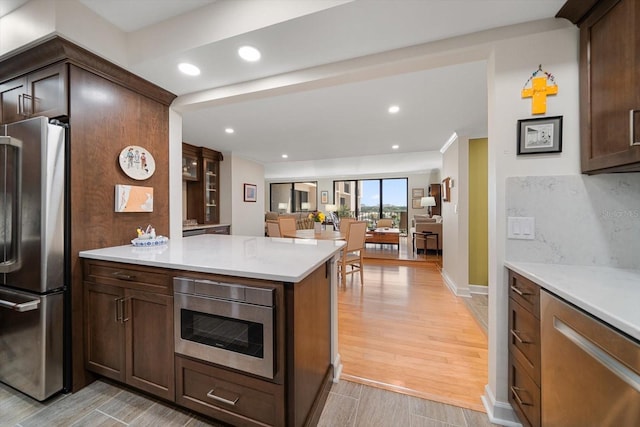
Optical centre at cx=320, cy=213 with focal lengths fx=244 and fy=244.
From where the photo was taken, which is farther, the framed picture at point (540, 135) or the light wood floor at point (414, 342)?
the light wood floor at point (414, 342)

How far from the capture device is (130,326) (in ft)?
4.83

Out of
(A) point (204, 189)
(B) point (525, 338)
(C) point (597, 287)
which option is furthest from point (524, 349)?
→ (A) point (204, 189)

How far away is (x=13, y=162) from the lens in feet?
5.18

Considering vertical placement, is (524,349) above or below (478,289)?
above

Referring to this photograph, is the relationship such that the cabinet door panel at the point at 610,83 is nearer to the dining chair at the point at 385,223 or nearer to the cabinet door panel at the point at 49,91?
the cabinet door panel at the point at 49,91

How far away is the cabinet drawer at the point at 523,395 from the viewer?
111cm

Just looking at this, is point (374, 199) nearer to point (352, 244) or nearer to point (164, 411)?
point (352, 244)

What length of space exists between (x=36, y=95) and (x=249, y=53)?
153cm

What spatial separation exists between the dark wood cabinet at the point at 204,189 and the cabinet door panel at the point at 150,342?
3.55m

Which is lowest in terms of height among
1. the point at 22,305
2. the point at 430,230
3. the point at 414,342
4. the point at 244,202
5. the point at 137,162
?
the point at 414,342

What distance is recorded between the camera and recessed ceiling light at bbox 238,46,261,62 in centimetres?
161

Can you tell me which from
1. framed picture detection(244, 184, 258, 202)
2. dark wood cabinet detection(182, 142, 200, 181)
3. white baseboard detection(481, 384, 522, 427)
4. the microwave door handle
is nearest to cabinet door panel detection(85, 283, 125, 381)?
the microwave door handle

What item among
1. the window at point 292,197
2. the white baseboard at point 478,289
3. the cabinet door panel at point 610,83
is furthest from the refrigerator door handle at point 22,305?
the window at point 292,197

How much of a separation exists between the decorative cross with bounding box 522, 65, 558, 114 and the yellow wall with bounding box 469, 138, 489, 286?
226 cm
